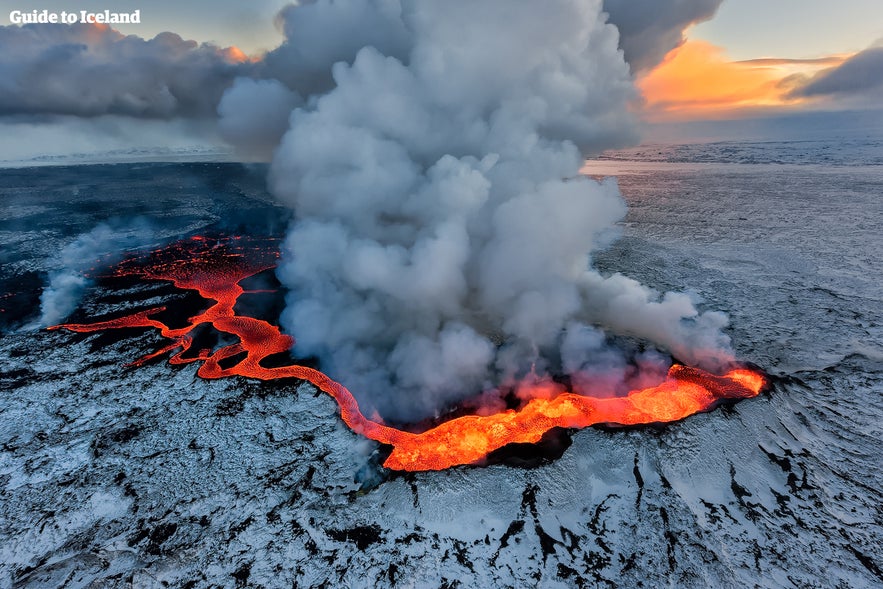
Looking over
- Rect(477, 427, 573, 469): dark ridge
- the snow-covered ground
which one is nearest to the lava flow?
Rect(477, 427, 573, 469): dark ridge

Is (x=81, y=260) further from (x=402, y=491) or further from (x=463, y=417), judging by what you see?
(x=402, y=491)

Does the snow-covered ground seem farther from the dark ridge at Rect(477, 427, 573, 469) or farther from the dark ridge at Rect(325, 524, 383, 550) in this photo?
the dark ridge at Rect(477, 427, 573, 469)

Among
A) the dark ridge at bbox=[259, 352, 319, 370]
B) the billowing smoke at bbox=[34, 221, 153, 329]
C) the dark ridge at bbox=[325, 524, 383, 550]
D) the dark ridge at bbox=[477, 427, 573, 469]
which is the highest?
the billowing smoke at bbox=[34, 221, 153, 329]

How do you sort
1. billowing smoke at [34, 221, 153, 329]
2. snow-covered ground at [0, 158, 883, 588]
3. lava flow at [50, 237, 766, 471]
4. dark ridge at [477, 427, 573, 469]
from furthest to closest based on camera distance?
billowing smoke at [34, 221, 153, 329]
lava flow at [50, 237, 766, 471]
dark ridge at [477, 427, 573, 469]
snow-covered ground at [0, 158, 883, 588]

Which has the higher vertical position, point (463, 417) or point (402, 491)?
point (463, 417)

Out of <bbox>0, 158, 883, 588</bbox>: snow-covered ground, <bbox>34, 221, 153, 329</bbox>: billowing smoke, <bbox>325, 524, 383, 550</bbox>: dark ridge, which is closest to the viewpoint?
<bbox>0, 158, 883, 588</bbox>: snow-covered ground

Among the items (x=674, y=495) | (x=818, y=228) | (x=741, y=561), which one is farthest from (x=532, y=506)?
(x=818, y=228)

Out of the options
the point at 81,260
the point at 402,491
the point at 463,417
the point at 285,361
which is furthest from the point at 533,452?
the point at 81,260
